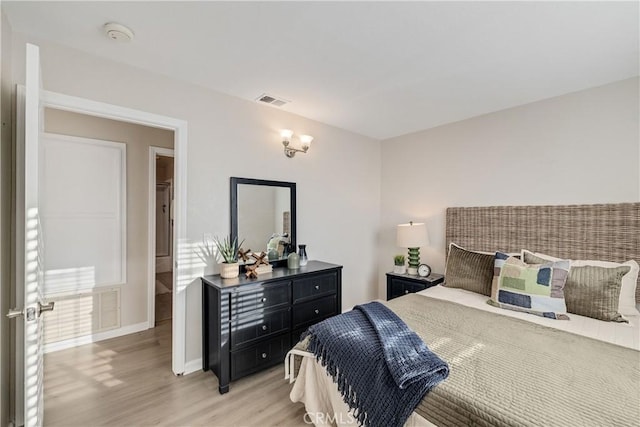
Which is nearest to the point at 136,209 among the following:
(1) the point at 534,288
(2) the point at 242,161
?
(2) the point at 242,161

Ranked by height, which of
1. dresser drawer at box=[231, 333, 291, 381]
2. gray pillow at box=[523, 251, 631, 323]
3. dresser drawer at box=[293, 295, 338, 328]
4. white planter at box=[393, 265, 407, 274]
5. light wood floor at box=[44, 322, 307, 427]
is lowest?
light wood floor at box=[44, 322, 307, 427]

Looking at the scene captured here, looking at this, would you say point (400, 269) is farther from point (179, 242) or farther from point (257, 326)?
point (179, 242)

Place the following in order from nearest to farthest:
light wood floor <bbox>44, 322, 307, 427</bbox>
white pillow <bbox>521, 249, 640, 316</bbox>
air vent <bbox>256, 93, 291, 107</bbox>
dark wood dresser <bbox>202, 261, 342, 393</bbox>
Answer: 1. light wood floor <bbox>44, 322, 307, 427</bbox>
2. white pillow <bbox>521, 249, 640, 316</bbox>
3. dark wood dresser <bbox>202, 261, 342, 393</bbox>
4. air vent <bbox>256, 93, 291, 107</bbox>

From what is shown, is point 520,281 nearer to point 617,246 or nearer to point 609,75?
point 617,246

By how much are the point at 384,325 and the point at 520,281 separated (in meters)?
1.29

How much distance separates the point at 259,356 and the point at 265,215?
4.27 ft

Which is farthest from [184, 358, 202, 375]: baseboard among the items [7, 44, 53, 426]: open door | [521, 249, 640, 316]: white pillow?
[521, 249, 640, 316]: white pillow

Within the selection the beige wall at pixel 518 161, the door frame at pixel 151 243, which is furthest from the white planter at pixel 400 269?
the door frame at pixel 151 243

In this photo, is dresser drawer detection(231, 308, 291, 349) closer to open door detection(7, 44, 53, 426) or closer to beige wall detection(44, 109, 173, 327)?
open door detection(7, 44, 53, 426)

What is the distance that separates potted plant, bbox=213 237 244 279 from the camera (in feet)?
7.95

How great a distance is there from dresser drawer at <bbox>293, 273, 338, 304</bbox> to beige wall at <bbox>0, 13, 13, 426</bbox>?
6.01 ft

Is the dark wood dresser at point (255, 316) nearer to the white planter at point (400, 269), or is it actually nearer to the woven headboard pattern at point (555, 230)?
the white planter at point (400, 269)

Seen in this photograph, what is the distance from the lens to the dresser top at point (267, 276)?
2.27m

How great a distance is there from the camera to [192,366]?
2.45 metres
